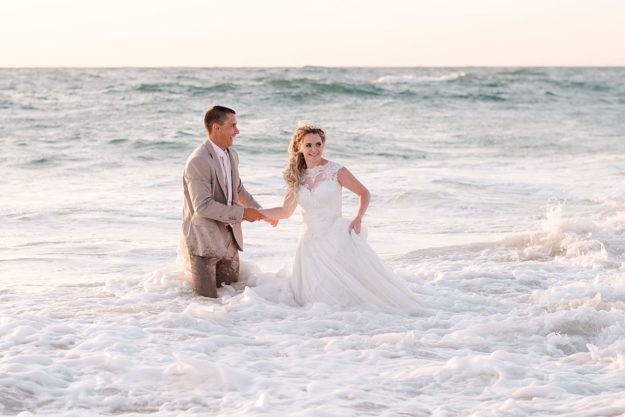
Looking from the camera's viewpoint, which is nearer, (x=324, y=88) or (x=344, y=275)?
(x=344, y=275)

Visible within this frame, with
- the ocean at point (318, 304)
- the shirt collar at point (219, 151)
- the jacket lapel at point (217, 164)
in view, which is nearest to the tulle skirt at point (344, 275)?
the ocean at point (318, 304)

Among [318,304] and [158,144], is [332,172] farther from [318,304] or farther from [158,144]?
[158,144]

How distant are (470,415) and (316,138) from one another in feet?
10.7

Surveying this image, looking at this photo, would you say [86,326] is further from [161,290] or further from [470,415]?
[470,415]

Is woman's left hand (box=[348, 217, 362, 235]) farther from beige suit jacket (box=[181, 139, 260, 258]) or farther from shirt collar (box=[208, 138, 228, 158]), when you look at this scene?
shirt collar (box=[208, 138, 228, 158])

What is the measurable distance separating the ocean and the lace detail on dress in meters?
0.89

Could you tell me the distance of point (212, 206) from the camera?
7617mm

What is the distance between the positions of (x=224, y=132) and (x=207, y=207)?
69 centimetres

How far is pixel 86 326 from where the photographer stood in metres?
6.94

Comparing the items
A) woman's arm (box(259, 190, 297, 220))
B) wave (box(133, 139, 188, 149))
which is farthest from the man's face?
wave (box(133, 139, 188, 149))

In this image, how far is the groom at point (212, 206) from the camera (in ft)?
25.1

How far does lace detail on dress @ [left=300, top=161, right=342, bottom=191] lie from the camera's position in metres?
7.80

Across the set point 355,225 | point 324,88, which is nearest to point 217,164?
point 355,225

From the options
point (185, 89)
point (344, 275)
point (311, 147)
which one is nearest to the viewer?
point (344, 275)
